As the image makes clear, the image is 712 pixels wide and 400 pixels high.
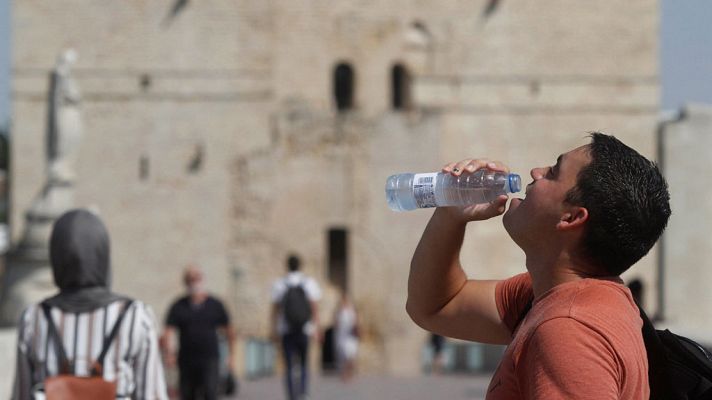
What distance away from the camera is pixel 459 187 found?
3.17m

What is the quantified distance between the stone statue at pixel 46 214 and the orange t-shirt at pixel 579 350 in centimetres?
1016

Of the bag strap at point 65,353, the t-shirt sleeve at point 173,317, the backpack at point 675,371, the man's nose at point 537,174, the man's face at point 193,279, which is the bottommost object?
the t-shirt sleeve at point 173,317

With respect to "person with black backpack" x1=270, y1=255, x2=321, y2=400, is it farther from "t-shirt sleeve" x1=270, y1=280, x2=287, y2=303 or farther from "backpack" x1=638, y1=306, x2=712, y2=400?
"backpack" x1=638, y1=306, x2=712, y2=400

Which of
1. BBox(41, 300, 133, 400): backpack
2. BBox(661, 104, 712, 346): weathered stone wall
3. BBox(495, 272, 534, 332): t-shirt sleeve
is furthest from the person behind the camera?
BBox(661, 104, 712, 346): weathered stone wall

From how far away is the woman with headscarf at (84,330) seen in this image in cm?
430

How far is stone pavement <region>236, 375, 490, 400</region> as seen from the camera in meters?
16.3

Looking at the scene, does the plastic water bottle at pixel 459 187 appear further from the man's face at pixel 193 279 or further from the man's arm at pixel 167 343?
the man's arm at pixel 167 343

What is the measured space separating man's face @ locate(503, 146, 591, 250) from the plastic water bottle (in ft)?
0.77

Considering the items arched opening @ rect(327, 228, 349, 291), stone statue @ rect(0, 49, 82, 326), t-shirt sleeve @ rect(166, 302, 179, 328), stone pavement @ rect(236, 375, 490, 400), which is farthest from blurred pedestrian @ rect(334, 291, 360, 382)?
t-shirt sleeve @ rect(166, 302, 179, 328)

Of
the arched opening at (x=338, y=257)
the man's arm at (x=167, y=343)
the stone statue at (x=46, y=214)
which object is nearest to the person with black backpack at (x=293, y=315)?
the man's arm at (x=167, y=343)

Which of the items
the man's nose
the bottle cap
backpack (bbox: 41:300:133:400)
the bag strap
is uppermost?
the man's nose

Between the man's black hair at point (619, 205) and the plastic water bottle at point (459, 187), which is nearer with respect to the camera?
the man's black hair at point (619, 205)

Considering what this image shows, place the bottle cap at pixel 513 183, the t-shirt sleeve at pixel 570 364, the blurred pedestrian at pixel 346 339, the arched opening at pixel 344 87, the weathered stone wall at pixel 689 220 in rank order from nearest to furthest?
the t-shirt sleeve at pixel 570 364 < the bottle cap at pixel 513 183 < the blurred pedestrian at pixel 346 339 < the weathered stone wall at pixel 689 220 < the arched opening at pixel 344 87

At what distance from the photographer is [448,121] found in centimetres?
2606
